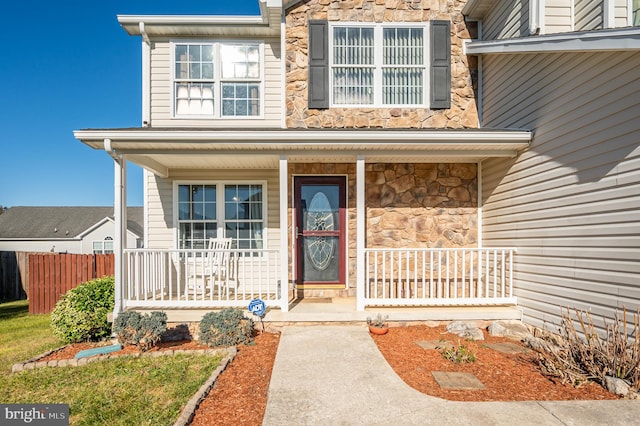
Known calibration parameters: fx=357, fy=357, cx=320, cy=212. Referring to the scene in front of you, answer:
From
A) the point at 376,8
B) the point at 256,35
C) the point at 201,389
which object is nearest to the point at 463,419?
the point at 201,389

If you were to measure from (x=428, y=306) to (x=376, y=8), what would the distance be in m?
5.09

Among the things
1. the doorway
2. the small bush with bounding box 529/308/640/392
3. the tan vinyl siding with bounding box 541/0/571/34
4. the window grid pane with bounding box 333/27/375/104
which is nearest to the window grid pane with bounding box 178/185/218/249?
the doorway

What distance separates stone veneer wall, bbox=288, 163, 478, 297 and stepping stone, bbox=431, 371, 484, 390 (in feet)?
9.58

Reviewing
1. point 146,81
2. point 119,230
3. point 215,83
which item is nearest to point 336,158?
point 215,83

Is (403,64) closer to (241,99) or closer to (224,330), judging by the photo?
(241,99)

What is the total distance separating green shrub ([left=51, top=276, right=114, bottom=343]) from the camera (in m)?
4.82

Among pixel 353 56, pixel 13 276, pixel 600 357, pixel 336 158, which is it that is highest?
pixel 353 56

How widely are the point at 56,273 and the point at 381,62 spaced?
8.08 metres

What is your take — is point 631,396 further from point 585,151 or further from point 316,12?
point 316,12

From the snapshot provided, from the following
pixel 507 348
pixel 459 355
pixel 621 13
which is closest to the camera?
pixel 459 355

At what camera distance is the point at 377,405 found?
282 cm

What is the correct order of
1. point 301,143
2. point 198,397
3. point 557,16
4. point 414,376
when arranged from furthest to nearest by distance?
point 301,143 < point 557,16 < point 414,376 < point 198,397

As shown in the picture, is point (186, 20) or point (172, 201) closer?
point (186, 20)

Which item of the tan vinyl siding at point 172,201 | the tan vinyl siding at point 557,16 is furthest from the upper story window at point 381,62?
the tan vinyl siding at point 172,201
